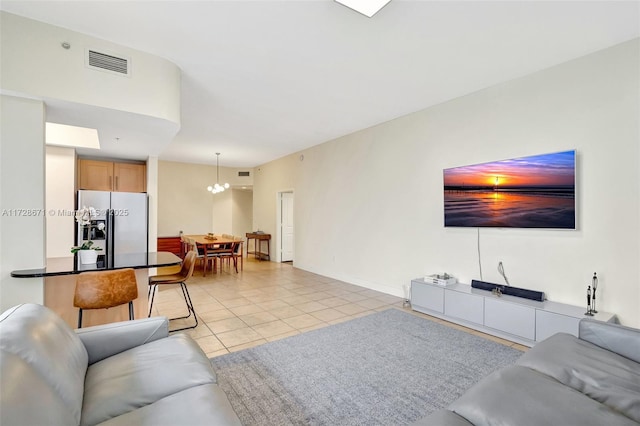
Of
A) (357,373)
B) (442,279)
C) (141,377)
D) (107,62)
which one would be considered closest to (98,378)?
(141,377)

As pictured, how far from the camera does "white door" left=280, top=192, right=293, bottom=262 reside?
8234mm

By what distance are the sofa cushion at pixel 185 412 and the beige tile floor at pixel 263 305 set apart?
1.59m

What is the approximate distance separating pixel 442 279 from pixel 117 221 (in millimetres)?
5023

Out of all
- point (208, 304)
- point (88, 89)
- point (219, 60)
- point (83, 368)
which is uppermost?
point (219, 60)

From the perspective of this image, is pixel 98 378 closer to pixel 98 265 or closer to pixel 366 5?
pixel 98 265

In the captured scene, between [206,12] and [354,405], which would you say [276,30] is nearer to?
[206,12]

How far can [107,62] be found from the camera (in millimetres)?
2695

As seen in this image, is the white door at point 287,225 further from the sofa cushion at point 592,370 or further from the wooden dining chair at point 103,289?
the sofa cushion at point 592,370

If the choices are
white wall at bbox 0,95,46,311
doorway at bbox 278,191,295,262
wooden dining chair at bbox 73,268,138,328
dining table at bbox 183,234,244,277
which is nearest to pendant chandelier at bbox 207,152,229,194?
dining table at bbox 183,234,244,277

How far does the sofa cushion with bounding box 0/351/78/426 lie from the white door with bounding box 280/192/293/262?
23.2 feet

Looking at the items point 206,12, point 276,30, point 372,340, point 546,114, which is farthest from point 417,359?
point 206,12

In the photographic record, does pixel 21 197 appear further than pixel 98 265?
No

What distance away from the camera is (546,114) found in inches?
126

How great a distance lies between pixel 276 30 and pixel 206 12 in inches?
22.0
